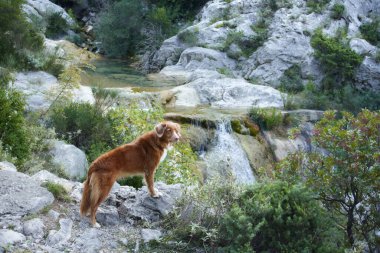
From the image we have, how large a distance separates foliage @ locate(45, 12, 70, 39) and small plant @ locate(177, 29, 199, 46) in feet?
34.0

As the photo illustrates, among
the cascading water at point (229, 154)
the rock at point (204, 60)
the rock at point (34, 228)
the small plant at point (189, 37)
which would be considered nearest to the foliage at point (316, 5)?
the rock at point (204, 60)

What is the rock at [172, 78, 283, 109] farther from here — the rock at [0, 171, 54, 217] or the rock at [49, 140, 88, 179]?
the rock at [0, 171, 54, 217]

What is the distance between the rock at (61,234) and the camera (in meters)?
5.13

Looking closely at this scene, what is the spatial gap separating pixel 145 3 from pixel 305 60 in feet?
48.1

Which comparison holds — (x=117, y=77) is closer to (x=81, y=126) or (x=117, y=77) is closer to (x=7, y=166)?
(x=81, y=126)

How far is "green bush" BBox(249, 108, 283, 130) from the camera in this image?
15.5 metres

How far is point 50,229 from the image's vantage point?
5316 millimetres

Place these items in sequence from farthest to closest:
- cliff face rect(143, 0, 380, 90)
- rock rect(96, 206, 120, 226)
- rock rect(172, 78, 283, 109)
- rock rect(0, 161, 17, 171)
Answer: cliff face rect(143, 0, 380, 90)
rock rect(172, 78, 283, 109)
rock rect(0, 161, 17, 171)
rock rect(96, 206, 120, 226)

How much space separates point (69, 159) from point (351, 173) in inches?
218

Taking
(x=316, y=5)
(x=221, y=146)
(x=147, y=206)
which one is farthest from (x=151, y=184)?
(x=316, y=5)

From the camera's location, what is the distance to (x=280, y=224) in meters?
A: 5.29

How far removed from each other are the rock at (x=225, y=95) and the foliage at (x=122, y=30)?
491 inches

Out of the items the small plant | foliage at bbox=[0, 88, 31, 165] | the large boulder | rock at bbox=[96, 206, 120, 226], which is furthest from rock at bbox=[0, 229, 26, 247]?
the small plant

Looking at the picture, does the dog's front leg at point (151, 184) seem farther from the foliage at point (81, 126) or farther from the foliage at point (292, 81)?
the foliage at point (292, 81)
